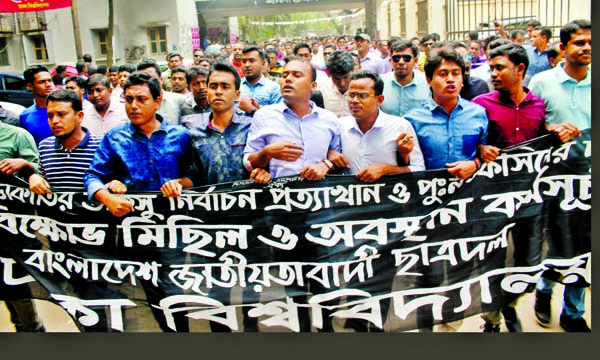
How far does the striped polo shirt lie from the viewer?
4.09 meters

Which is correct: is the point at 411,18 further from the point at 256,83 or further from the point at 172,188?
the point at 172,188

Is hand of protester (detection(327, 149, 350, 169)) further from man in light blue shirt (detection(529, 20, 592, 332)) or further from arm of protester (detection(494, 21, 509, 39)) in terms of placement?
arm of protester (detection(494, 21, 509, 39))

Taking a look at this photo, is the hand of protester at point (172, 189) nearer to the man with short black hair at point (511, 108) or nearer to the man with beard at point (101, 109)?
the man with beard at point (101, 109)

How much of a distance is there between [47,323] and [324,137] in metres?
2.19

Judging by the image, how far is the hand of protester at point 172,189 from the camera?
389 centimetres

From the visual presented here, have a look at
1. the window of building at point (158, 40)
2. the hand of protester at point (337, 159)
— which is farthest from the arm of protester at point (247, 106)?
the window of building at point (158, 40)

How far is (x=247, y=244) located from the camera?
3977 mm

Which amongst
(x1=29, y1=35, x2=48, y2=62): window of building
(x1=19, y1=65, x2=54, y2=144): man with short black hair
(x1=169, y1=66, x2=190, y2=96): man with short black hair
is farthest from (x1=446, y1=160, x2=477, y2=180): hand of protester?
(x1=29, y1=35, x2=48, y2=62): window of building

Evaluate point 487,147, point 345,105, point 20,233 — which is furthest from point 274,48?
point 20,233

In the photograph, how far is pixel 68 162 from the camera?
4105 millimetres

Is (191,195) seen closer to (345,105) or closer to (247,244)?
(247,244)

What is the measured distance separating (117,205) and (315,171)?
1186mm

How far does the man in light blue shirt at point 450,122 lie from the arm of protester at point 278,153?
707 millimetres

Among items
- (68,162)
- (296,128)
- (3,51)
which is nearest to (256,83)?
(296,128)
